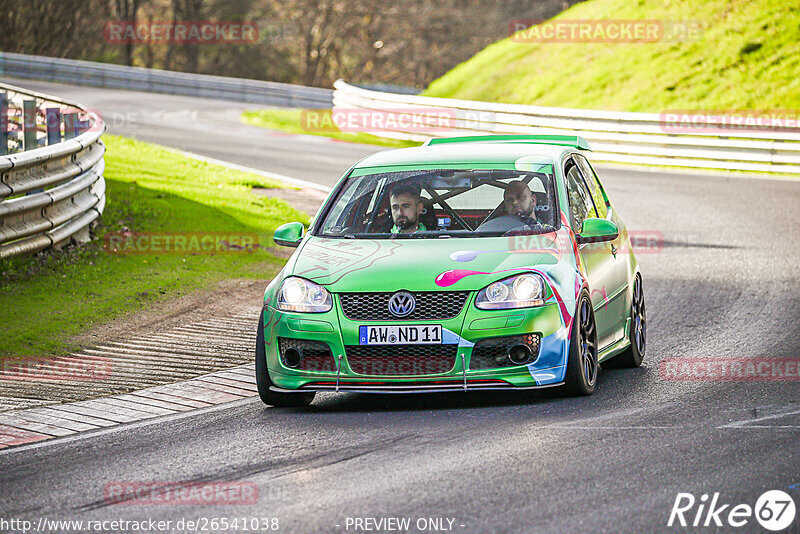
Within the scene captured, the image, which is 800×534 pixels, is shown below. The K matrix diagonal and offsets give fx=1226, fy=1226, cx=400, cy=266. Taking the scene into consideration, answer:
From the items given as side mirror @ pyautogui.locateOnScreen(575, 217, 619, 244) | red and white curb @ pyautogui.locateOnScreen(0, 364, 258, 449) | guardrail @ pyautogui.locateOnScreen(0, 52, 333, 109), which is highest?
side mirror @ pyautogui.locateOnScreen(575, 217, 619, 244)

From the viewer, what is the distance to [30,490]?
247 inches

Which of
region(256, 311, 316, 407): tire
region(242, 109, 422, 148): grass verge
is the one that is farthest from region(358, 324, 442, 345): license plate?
region(242, 109, 422, 148): grass verge

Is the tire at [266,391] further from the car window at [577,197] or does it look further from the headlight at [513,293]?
the car window at [577,197]

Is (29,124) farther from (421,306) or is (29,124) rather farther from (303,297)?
(421,306)

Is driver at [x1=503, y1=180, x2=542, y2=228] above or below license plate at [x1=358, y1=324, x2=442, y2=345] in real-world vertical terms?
above

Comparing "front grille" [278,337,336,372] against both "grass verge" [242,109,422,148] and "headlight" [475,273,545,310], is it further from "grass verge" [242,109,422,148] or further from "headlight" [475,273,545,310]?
"grass verge" [242,109,422,148]

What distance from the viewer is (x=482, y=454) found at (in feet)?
21.7

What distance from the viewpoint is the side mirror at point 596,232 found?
8.34 m

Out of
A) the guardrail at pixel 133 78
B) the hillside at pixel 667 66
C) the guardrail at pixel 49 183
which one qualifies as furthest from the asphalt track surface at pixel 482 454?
the guardrail at pixel 133 78

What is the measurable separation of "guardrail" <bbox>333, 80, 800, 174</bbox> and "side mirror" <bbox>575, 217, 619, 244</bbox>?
18.4m

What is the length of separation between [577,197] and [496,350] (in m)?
1.93

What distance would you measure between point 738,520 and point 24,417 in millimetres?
4762

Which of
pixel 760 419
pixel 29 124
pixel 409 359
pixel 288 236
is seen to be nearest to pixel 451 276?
pixel 409 359

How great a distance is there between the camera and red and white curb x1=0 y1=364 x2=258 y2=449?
7.68 meters
